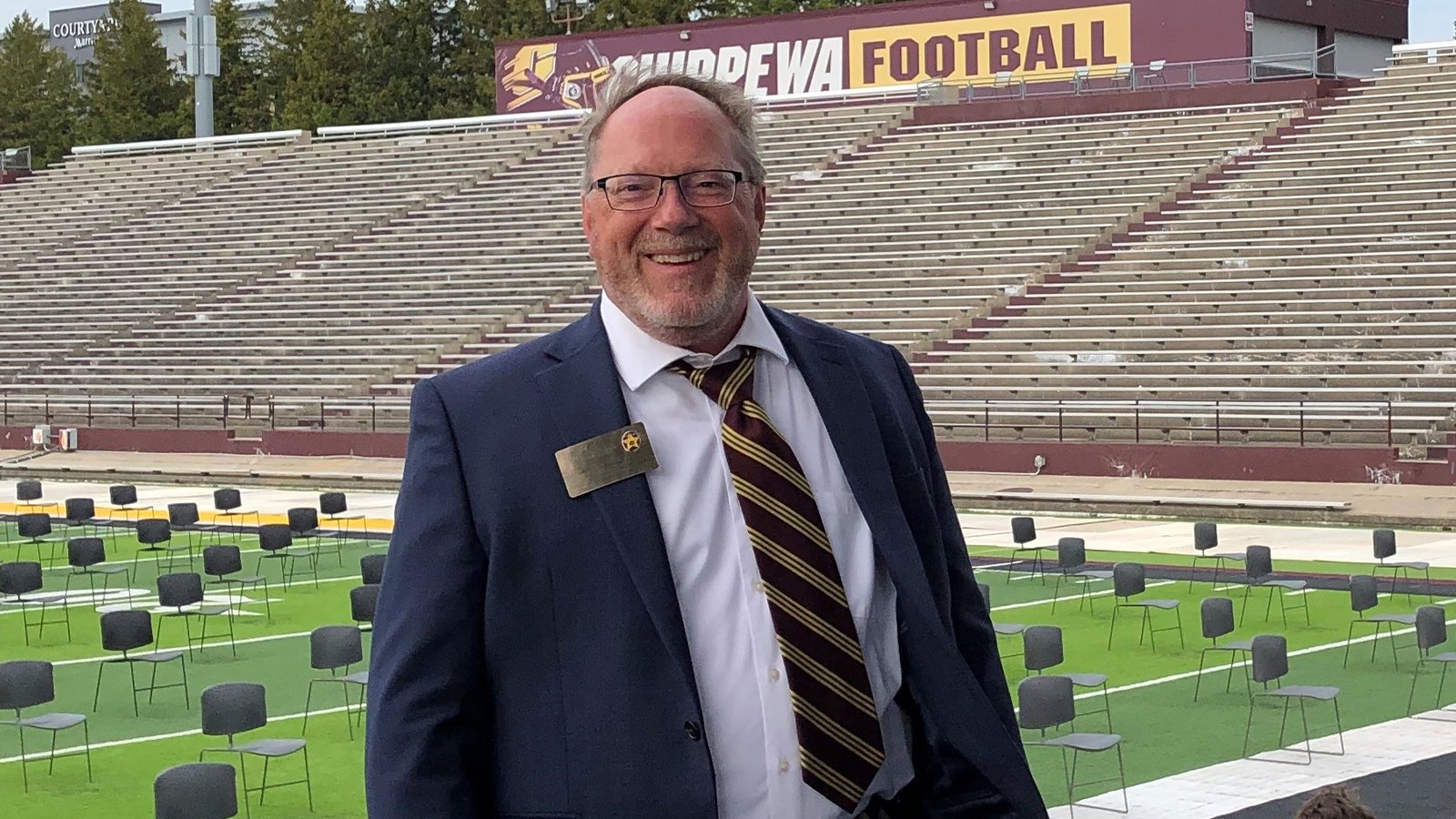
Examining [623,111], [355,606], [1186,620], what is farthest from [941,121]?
[623,111]

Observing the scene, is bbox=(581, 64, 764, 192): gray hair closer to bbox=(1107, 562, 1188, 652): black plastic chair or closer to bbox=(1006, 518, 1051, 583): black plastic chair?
bbox=(1107, 562, 1188, 652): black plastic chair

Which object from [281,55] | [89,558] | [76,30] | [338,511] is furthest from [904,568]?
[76,30]

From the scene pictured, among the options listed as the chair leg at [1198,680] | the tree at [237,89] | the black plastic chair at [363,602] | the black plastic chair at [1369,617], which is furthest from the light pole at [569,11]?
the chair leg at [1198,680]

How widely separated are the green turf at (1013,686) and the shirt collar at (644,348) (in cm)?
758

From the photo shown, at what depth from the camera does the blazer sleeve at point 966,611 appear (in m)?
3.19

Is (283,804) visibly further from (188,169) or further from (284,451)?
(188,169)

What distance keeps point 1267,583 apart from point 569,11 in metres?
56.6

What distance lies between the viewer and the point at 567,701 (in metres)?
2.82

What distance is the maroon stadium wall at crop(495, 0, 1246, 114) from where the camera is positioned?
3944 centimetres

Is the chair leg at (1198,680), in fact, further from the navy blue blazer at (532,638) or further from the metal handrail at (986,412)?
the metal handrail at (986,412)

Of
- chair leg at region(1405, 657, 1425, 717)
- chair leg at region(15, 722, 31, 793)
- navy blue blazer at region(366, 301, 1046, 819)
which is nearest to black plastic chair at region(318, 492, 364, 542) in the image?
chair leg at region(15, 722, 31, 793)

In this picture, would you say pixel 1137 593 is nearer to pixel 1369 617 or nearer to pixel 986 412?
pixel 1369 617

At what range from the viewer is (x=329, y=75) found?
72438mm

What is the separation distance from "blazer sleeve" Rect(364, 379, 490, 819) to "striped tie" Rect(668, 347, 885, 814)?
0.43 meters
